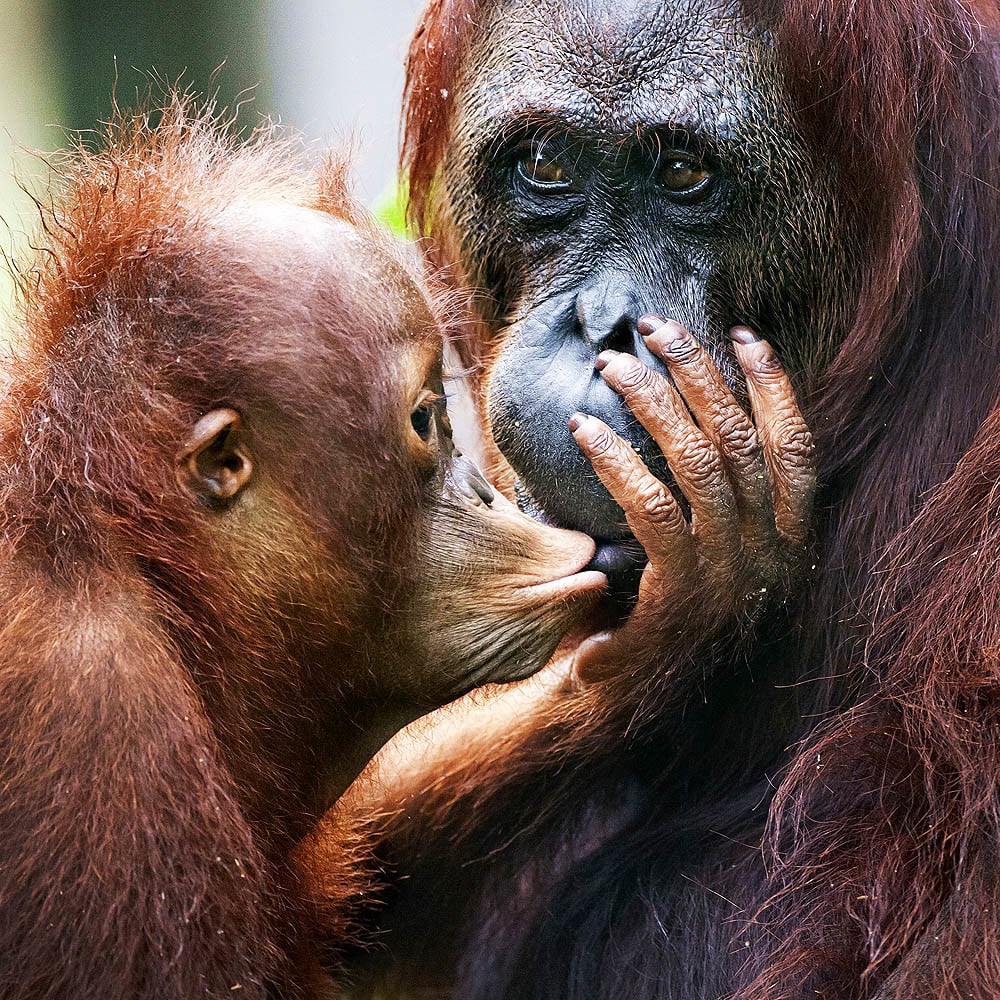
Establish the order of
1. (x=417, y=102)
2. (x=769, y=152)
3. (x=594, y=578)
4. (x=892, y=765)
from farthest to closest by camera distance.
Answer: (x=417, y=102)
(x=769, y=152)
(x=594, y=578)
(x=892, y=765)

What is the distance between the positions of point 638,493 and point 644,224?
19.1 inches

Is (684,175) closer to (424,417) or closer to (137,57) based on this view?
(424,417)

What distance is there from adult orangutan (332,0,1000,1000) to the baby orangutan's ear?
0.50 meters

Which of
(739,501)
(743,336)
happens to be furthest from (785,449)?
(743,336)

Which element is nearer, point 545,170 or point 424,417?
point 424,417

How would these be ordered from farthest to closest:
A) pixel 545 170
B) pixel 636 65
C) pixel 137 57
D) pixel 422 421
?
pixel 137 57
pixel 545 170
pixel 636 65
pixel 422 421

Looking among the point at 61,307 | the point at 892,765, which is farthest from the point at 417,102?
the point at 892,765

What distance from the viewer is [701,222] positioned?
2090 millimetres

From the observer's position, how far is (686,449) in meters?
1.87

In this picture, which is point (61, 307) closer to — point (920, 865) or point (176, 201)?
point (176, 201)

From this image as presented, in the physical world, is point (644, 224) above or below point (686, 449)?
above

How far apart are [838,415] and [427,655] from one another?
2.19 feet

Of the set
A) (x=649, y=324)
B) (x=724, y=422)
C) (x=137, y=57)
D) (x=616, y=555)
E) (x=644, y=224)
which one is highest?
(x=137, y=57)

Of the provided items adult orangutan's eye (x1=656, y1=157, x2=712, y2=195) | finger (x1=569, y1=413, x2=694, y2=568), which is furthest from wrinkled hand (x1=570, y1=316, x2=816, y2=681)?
adult orangutan's eye (x1=656, y1=157, x2=712, y2=195)
